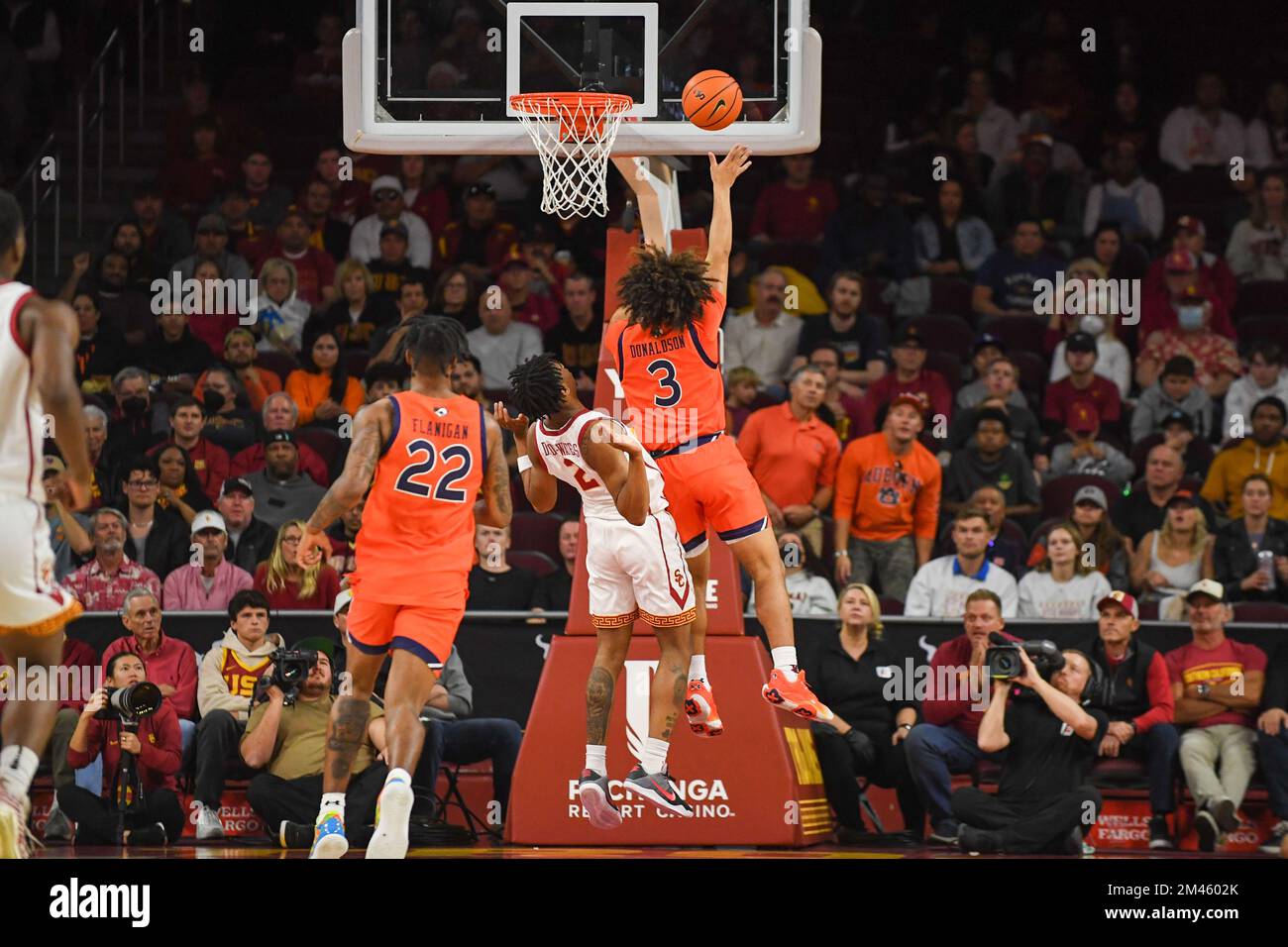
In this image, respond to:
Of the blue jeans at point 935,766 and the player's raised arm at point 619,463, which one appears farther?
the blue jeans at point 935,766

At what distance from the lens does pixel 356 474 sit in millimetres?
8914

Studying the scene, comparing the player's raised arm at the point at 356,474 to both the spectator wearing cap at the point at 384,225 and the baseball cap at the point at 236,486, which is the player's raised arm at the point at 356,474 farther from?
the spectator wearing cap at the point at 384,225

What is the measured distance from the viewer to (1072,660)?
10508 mm

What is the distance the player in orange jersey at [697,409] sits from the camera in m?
9.32

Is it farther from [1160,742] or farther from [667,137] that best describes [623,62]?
[1160,742]

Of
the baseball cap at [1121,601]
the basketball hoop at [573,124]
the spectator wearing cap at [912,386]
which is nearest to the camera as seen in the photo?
the basketball hoop at [573,124]

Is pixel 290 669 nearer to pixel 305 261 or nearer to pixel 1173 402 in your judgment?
pixel 305 261

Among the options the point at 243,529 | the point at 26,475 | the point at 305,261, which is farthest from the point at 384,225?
the point at 26,475

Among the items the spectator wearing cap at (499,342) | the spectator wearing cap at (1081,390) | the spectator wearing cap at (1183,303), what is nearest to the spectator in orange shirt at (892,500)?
the spectator wearing cap at (1081,390)

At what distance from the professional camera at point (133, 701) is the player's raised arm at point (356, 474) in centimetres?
146

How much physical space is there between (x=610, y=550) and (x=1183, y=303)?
6593 millimetres

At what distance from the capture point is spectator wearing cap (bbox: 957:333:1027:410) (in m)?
13.2

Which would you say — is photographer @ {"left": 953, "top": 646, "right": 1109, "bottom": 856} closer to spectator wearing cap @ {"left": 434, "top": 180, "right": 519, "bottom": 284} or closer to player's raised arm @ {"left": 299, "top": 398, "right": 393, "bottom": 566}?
player's raised arm @ {"left": 299, "top": 398, "right": 393, "bottom": 566}

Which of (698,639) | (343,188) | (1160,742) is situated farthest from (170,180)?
(1160,742)
